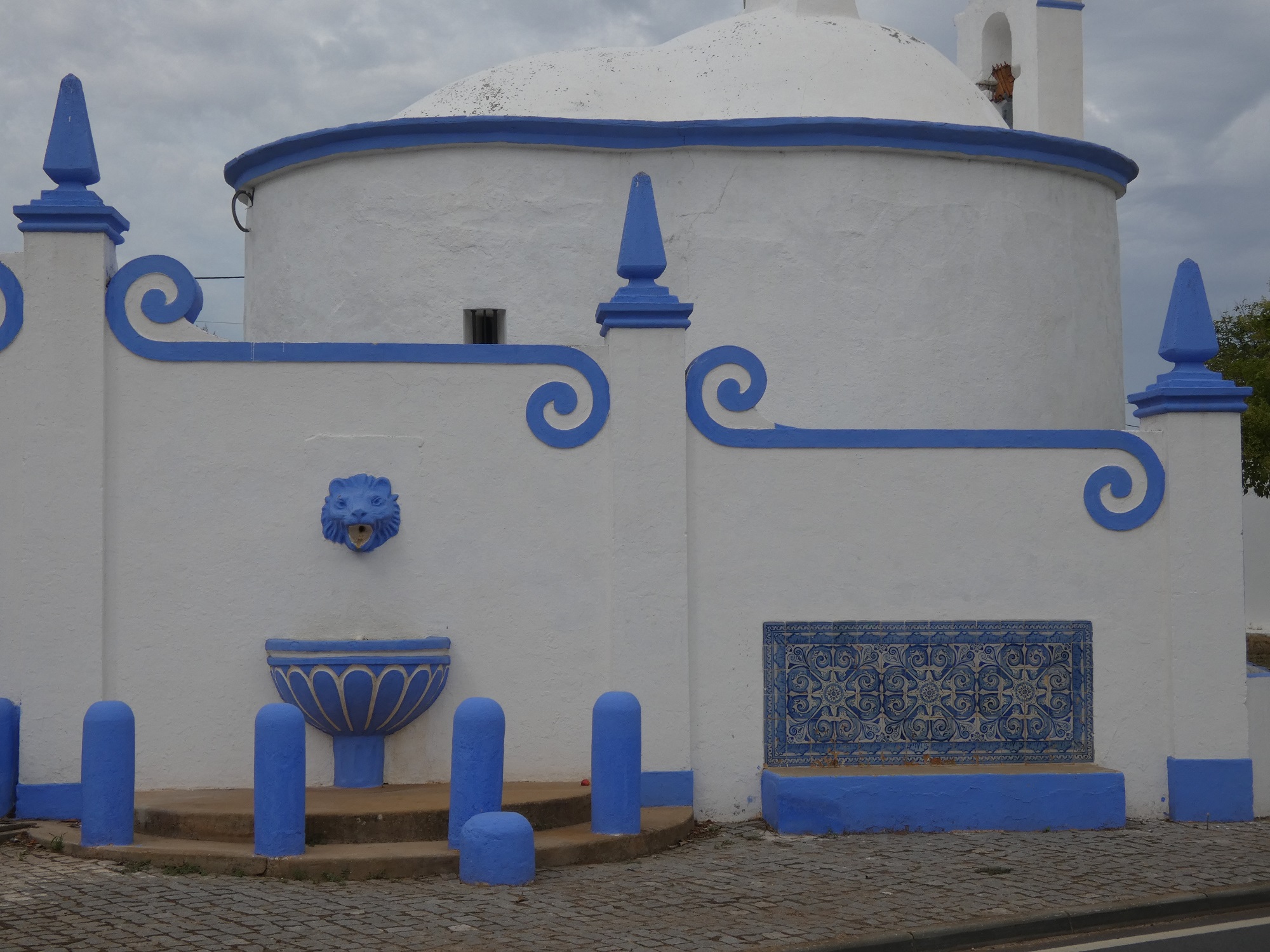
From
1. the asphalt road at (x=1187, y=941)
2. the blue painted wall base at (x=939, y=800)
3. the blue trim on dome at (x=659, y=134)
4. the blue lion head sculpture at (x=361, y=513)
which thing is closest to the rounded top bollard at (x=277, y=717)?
the blue lion head sculpture at (x=361, y=513)

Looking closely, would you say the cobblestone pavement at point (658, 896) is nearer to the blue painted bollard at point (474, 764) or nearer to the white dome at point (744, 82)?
the blue painted bollard at point (474, 764)

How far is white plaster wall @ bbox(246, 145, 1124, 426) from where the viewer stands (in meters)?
10.0

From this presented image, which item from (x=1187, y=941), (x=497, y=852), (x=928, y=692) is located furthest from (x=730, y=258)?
(x=1187, y=941)

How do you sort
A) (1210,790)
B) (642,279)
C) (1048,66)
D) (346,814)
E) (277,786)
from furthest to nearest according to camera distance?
(1048,66)
(1210,790)
(642,279)
(346,814)
(277,786)

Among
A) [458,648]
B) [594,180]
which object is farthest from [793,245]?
[458,648]

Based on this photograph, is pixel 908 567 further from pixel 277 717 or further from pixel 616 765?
pixel 277 717

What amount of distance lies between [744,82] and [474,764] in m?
6.14

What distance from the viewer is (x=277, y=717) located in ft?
22.5

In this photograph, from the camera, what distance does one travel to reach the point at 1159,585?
27.9ft

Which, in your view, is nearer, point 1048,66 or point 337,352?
point 337,352

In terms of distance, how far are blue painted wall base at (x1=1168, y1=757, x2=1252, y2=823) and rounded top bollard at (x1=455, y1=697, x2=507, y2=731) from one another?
4.12 meters

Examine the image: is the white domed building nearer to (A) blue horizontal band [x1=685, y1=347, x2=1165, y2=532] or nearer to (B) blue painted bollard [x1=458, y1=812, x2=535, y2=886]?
(A) blue horizontal band [x1=685, y1=347, x2=1165, y2=532]

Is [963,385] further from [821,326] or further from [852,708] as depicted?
[852,708]

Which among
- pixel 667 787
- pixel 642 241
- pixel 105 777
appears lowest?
pixel 667 787
